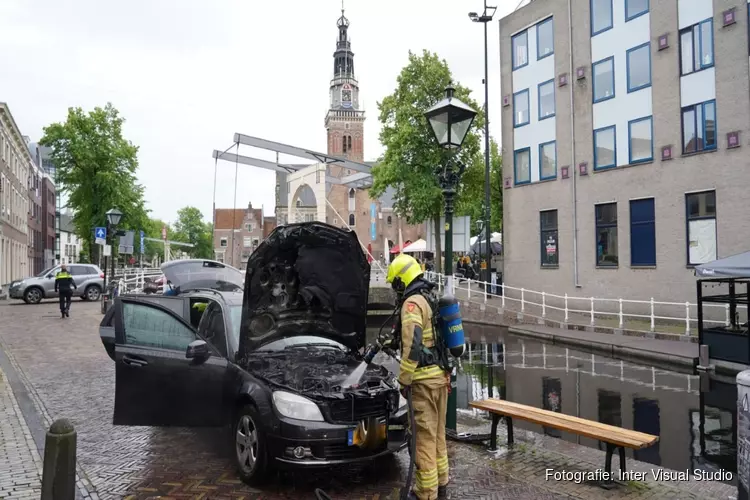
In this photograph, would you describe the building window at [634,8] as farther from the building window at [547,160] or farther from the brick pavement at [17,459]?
the brick pavement at [17,459]

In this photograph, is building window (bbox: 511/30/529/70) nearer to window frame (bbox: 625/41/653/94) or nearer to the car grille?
window frame (bbox: 625/41/653/94)

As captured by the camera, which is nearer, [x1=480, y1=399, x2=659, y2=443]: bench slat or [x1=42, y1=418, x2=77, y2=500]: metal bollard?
[x1=42, y1=418, x2=77, y2=500]: metal bollard

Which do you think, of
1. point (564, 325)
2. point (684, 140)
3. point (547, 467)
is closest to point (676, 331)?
point (564, 325)

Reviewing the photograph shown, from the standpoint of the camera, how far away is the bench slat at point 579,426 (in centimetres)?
453

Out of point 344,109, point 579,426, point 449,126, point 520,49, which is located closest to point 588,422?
point 579,426

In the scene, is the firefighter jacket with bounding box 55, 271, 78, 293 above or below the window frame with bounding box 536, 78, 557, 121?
below

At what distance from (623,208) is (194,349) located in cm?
1733

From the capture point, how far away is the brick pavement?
4.67 metres

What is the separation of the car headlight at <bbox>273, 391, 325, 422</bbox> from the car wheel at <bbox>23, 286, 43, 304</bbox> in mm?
26177

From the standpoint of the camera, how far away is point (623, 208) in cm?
1895

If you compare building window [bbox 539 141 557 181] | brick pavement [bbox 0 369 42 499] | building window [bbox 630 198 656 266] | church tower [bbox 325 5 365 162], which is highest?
church tower [bbox 325 5 365 162]

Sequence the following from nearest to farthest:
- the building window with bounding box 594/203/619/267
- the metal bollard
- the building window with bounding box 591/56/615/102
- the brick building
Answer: the metal bollard
the building window with bounding box 594/203/619/267
the building window with bounding box 591/56/615/102
the brick building

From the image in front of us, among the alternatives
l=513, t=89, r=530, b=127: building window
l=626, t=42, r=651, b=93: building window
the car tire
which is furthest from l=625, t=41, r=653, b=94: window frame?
the car tire

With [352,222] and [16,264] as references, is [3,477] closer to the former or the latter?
[16,264]
